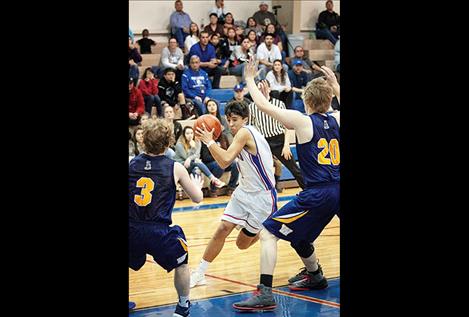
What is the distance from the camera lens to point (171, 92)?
1313 cm

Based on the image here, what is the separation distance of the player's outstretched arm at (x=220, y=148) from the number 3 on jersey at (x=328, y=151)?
59cm

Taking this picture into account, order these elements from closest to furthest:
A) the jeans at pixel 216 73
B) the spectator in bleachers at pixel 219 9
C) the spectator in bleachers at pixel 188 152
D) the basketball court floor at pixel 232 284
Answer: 1. the basketball court floor at pixel 232 284
2. the spectator in bleachers at pixel 188 152
3. the jeans at pixel 216 73
4. the spectator in bleachers at pixel 219 9

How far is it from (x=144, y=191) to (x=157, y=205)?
123mm

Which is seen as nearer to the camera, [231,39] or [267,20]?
[231,39]

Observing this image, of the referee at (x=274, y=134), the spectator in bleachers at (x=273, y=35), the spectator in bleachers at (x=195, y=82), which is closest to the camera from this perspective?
the referee at (x=274, y=134)

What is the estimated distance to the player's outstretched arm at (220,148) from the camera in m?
5.95

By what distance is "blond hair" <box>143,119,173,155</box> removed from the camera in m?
5.30

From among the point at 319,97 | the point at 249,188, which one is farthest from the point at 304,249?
the point at 319,97

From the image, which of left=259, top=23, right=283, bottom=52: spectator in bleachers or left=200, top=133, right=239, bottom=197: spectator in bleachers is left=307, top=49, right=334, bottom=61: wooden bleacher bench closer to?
left=259, top=23, right=283, bottom=52: spectator in bleachers

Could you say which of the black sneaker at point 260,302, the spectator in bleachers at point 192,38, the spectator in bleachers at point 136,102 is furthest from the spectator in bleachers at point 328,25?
the black sneaker at point 260,302

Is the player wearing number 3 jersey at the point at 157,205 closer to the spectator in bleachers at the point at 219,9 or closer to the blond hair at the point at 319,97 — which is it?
the blond hair at the point at 319,97

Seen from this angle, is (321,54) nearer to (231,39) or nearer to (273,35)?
(273,35)
